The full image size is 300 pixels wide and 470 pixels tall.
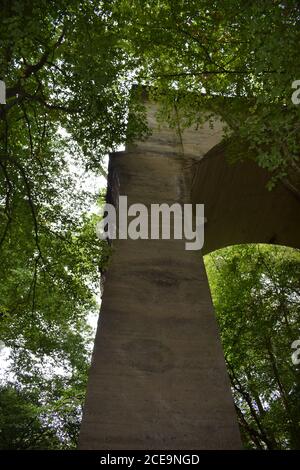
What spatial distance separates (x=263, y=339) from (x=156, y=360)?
9.34 metres

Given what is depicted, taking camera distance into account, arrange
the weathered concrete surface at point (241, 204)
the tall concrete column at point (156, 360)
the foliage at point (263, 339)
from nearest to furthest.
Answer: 1. the tall concrete column at point (156, 360)
2. the weathered concrete surface at point (241, 204)
3. the foliage at point (263, 339)

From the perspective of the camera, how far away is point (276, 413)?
12.6m

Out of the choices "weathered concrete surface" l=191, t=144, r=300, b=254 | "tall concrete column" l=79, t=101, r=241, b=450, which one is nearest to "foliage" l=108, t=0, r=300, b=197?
"weathered concrete surface" l=191, t=144, r=300, b=254

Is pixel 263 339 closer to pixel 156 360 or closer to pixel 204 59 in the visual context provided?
pixel 156 360

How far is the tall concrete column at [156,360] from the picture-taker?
4.68 m

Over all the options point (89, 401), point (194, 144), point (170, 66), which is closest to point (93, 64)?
point (170, 66)

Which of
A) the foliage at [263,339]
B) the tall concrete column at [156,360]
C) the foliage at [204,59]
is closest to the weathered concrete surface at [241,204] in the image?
the foliage at [204,59]

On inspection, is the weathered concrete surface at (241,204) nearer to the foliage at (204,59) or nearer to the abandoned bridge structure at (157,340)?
the abandoned bridge structure at (157,340)

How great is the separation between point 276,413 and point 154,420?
30.2ft

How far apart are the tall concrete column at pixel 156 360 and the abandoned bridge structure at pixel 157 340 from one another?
1 cm

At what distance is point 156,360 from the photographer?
533 cm

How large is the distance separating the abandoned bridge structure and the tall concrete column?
12 millimetres

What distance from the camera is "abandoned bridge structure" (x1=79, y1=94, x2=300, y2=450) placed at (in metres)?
4.71

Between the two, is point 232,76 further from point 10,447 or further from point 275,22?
point 10,447
